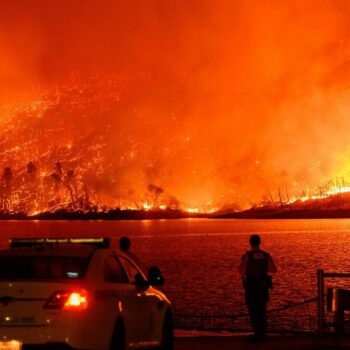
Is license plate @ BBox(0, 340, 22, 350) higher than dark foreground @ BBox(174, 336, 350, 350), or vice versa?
license plate @ BBox(0, 340, 22, 350)

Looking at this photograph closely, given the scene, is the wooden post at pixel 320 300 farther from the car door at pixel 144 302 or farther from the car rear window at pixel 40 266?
the car rear window at pixel 40 266

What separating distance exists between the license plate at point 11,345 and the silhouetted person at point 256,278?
Result: 289 inches

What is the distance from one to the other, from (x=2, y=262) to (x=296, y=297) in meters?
64.2

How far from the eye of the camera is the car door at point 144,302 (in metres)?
12.5

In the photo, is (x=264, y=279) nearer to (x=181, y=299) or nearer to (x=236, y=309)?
(x=236, y=309)

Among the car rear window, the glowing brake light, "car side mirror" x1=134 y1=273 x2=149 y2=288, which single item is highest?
the car rear window

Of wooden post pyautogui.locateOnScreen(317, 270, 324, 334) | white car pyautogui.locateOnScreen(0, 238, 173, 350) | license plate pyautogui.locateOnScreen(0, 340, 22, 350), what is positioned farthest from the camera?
wooden post pyautogui.locateOnScreen(317, 270, 324, 334)

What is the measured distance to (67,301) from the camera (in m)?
10.7

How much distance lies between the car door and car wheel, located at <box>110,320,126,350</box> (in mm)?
689

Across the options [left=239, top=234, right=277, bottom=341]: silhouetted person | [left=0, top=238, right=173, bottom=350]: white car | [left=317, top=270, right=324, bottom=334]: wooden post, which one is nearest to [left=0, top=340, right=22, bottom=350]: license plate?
[left=0, top=238, right=173, bottom=350]: white car

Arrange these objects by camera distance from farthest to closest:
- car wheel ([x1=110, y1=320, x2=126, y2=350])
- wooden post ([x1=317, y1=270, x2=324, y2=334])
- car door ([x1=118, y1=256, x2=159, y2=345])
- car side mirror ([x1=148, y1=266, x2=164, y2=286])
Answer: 1. wooden post ([x1=317, y1=270, x2=324, y2=334])
2. car side mirror ([x1=148, y1=266, x2=164, y2=286])
3. car door ([x1=118, y1=256, x2=159, y2=345])
4. car wheel ([x1=110, y1=320, x2=126, y2=350])

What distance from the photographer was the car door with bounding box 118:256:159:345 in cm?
1252

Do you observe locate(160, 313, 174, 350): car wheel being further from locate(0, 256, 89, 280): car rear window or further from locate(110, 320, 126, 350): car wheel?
locate(0, 256, 89, 280): car rear window

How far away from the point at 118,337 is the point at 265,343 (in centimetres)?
547
